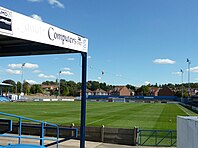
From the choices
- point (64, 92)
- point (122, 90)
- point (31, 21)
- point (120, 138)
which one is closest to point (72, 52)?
point (31, 21)

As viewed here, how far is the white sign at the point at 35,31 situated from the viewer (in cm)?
618

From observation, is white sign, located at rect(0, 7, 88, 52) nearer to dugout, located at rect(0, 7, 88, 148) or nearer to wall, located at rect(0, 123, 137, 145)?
dugout, located at rect(0, 7, 88, 148)

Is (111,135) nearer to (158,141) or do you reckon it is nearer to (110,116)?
(158,141)

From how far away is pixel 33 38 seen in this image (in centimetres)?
709

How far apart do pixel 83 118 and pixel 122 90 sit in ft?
619

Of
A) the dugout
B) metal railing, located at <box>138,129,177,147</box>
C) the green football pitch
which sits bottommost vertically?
the green football pitch

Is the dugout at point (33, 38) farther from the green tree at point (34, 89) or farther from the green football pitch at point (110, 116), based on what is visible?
the green tree at point (34, 89)

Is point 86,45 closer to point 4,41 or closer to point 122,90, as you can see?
point 4,41

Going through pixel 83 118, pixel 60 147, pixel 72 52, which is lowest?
pixel 60 147

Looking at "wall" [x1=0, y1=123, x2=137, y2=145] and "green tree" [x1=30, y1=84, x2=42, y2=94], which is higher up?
"green tree" [x1=30, y1=84, x2=42, y2=94]

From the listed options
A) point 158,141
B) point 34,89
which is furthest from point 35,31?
point 34,89

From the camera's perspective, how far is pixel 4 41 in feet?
30.0

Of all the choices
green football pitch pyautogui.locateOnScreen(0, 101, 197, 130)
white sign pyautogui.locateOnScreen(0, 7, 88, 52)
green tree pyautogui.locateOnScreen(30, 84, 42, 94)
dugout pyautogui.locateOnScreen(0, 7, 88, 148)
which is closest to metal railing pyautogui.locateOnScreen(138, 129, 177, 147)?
green football pitch pyautogui.locateOnScreen(0, 101, 197, 130)

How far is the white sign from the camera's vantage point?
6.18m
